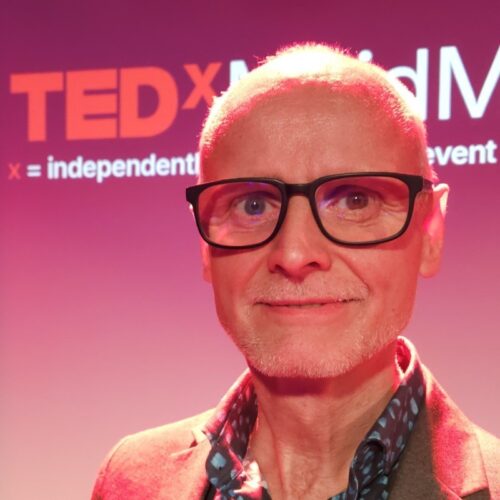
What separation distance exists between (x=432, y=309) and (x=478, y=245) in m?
0.22

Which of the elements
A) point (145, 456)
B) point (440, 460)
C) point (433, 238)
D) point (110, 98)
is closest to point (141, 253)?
point (110, 98)

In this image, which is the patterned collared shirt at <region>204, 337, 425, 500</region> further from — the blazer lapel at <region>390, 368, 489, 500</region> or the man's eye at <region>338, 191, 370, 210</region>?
the man's eye at <region>338, 191, 370, 210</region>

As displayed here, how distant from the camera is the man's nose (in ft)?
3.51

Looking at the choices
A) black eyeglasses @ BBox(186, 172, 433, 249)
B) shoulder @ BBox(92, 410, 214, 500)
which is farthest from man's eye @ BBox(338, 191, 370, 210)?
shoulder @ BBox(92, 410, 214, 500)

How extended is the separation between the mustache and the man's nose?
0.6 inches

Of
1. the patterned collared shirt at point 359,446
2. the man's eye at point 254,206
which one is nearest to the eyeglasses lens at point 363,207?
the man's eye at point 254,206

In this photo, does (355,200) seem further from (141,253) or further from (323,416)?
(141,253)

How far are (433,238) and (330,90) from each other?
0.30 meters

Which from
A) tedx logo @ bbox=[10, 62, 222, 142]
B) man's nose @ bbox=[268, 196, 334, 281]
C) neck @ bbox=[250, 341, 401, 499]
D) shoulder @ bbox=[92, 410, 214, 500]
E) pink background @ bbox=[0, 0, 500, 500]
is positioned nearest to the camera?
man's nose @ bbox=[268, 196, 334, 281]

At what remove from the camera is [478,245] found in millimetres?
2203

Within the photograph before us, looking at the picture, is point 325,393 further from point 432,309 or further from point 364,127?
point 432,309

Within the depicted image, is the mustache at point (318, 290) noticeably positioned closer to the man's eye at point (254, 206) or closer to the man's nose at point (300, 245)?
the man's nose at point (300, 245)

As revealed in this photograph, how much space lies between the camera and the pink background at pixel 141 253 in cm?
221

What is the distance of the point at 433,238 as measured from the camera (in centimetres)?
125
